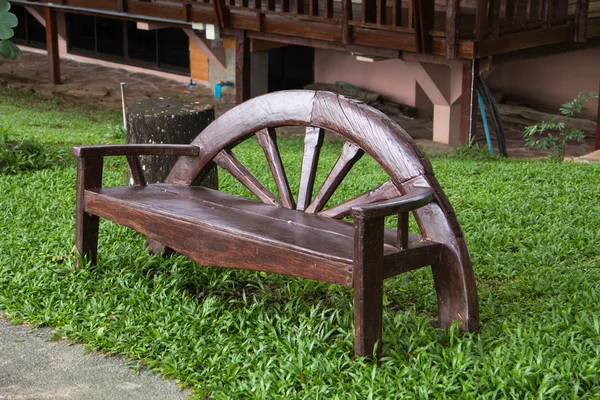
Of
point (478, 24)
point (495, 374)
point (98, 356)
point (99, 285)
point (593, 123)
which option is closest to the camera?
point (495, 374)

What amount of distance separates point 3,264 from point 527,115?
377 inches

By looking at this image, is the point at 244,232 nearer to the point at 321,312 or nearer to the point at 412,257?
the point at 321,312

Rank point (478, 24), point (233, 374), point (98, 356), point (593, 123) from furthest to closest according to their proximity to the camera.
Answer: point (593, 123), point (478, 24), point (98, 356), point (233, 374)

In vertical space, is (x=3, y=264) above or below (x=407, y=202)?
below

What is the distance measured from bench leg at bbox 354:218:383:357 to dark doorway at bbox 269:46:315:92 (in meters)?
11.9

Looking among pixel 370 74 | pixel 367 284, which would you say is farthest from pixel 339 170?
pixel 370 74

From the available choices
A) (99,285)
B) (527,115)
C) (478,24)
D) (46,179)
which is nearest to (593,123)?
(527,115)

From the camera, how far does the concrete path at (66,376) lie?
354cm

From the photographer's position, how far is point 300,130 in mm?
13055

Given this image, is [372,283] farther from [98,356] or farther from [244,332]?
[98,356]

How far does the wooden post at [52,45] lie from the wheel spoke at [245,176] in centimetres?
1195

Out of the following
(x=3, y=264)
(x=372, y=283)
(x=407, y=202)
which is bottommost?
(x=3, y=264)

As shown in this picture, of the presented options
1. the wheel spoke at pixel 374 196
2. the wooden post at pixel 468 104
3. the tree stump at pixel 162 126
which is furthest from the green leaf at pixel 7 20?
the wooden post at pixel 468 104

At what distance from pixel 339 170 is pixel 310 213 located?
0.28 metres
